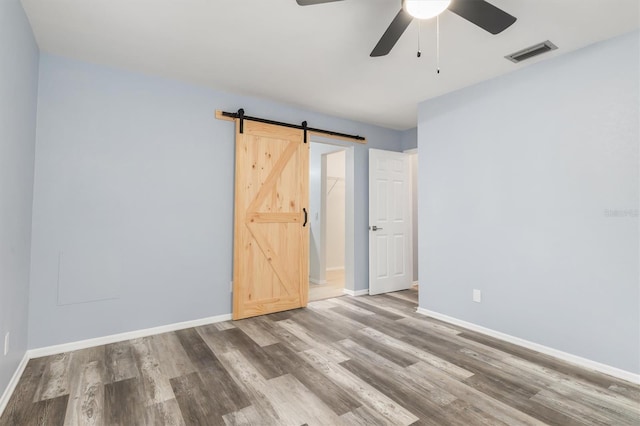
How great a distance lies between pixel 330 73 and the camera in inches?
121

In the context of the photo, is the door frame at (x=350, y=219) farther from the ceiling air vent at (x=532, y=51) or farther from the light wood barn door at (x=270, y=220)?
the ceiling air vent at (x=532, y=51)

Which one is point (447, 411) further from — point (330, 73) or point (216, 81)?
point (216, 81)

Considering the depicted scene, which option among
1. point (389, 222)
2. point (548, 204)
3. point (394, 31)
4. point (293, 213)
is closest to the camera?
point (394, 31)

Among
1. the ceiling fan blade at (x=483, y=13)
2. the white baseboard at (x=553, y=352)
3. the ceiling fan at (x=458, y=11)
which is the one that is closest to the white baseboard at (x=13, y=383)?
the ceiling fan at (x=458, y=11)

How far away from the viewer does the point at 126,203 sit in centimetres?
296

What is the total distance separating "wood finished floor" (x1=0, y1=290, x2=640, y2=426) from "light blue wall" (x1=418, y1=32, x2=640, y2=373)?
0.33 meters

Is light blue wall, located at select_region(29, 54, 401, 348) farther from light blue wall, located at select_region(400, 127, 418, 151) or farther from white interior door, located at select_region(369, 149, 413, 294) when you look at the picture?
light blue wall, located at select_region(400, 127, 418, 151)

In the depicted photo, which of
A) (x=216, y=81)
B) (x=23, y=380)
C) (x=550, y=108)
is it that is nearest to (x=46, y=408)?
(x=23, y=380)

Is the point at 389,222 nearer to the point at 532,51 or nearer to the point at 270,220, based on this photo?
the point at 270,220

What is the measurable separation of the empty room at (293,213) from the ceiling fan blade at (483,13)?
1 centimetres

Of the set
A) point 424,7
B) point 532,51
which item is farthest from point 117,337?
point 532,51

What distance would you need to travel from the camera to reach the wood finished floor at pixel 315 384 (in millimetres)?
1811

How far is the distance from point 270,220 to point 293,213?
1.08ft

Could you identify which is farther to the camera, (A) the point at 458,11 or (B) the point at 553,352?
(B) the point at 553,352
